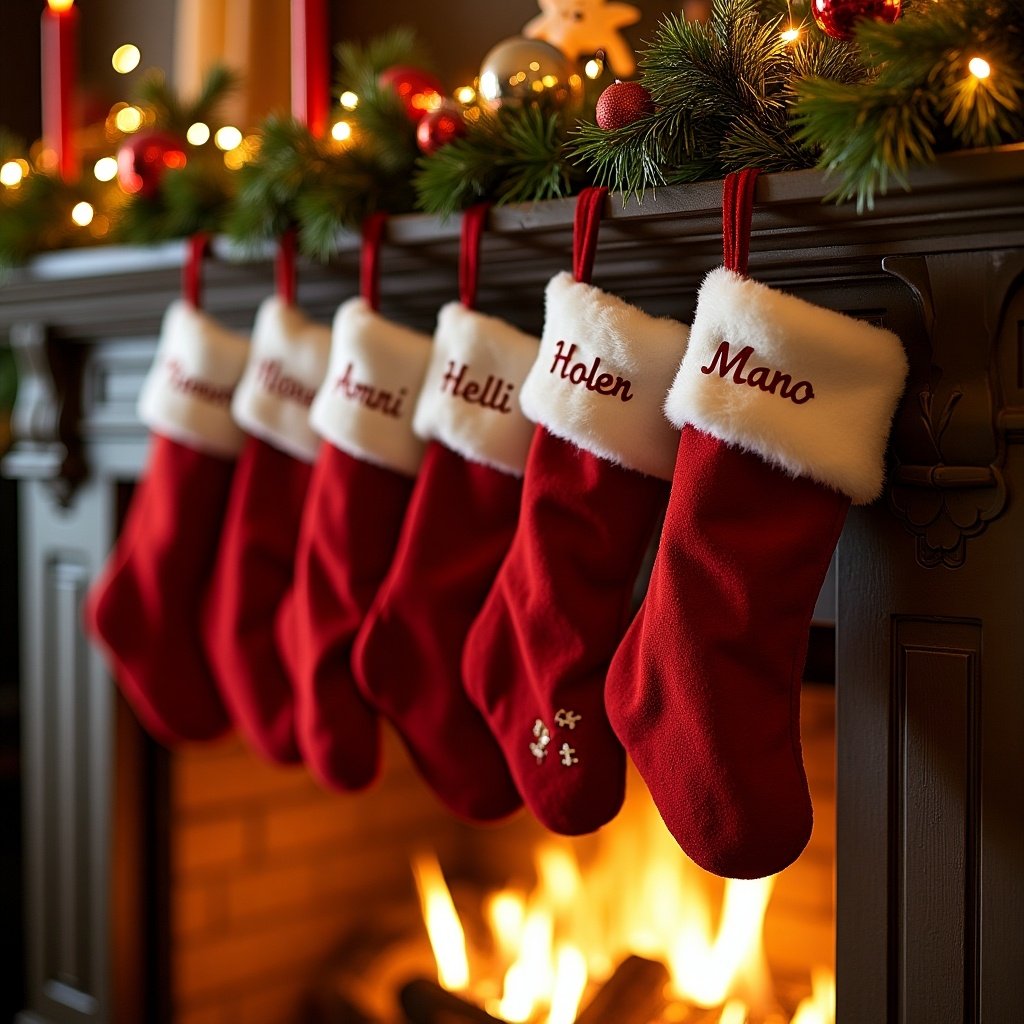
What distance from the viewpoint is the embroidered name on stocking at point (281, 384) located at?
1475 millimetres

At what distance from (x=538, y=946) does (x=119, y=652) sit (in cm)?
71

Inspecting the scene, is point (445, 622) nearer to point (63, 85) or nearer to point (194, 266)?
point (194, 266)

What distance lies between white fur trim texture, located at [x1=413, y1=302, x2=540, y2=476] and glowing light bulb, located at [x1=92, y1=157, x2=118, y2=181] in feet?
2.46

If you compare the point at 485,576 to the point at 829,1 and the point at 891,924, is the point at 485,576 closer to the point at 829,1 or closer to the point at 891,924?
the point at 891,924

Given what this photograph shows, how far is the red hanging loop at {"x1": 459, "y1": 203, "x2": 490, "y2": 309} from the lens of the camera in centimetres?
121

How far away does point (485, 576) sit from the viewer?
1.33m

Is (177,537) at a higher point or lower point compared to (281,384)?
lower

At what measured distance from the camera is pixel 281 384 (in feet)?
4.85

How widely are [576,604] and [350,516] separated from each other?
1.13ft

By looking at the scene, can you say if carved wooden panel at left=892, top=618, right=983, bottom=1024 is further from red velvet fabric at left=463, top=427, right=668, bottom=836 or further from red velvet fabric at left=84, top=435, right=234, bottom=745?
red velvet fabric at left=84, top=435, right=234, bottom=745

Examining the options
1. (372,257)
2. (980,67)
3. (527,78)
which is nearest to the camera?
(980,67)

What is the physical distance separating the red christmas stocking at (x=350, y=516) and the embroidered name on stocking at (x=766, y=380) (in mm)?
447

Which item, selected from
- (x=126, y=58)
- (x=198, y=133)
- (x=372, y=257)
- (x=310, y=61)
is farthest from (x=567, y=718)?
(x=126, y=58)

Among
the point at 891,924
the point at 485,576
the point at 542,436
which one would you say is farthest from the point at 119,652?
the point at 891,924
